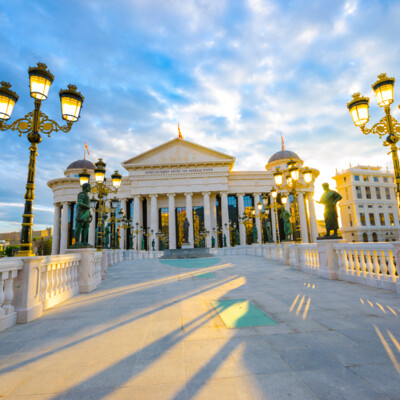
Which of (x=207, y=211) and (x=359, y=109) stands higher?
(x=207, y=211)

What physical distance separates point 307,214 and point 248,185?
56.0 feet

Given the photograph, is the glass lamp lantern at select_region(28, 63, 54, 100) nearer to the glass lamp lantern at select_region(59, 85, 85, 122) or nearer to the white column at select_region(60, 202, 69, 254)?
the glass lamp lantern at select_region(59, 85, 85, 122)

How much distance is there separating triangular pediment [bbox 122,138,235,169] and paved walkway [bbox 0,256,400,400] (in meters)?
45.2

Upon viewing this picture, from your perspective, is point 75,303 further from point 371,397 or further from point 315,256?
point 315,256

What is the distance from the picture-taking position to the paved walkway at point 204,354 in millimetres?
2338

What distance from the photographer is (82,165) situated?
6153cm

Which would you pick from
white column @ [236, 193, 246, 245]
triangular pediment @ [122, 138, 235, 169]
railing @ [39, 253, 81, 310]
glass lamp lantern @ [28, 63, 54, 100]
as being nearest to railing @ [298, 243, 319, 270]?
railing @ [39, 253, 81, 310]

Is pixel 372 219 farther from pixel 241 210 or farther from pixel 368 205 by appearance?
pixel 241 210

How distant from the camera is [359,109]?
722 centimetres

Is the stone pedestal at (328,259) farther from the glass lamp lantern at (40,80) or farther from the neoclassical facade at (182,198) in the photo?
the neoclassical facade at (182,198)

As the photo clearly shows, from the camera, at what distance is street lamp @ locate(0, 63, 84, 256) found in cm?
547

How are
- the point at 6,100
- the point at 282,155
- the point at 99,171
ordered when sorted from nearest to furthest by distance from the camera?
the point at 6,100
the point at 99,171
the point at 282,155

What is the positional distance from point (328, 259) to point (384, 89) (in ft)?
19.6

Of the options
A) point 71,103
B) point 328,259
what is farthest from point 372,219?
point 71,103
